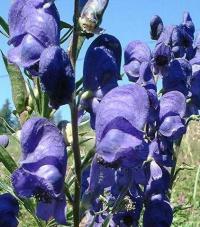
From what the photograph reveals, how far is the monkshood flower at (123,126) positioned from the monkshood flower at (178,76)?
73 cm

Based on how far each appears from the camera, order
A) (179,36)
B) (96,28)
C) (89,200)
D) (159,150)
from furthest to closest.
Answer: (179,36), (159,150), (89,200), (96,28)

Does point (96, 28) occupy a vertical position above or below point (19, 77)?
above

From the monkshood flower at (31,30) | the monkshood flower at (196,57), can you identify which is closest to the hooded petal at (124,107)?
the monkshood flower at (31,30)

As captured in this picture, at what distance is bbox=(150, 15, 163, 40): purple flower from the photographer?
2.83 meters

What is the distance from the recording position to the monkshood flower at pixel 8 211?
188 centimetres

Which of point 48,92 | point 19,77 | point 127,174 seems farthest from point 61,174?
point 19,77

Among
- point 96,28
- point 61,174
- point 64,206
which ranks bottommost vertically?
point 64,206

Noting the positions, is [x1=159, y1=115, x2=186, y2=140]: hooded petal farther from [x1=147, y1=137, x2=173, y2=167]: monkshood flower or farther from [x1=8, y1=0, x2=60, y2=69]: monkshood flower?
[x1=8, y1=0, x2=60, y2=69]: monkshood flower

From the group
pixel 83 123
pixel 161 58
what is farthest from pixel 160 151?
pixel 83 123

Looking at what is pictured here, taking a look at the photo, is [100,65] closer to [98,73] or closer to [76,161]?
[98,73]

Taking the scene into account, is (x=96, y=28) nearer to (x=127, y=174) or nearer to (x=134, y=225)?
(x=127, y=174)

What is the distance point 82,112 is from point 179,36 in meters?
1.01

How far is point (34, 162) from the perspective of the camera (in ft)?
5.17

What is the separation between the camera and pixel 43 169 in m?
1.55
